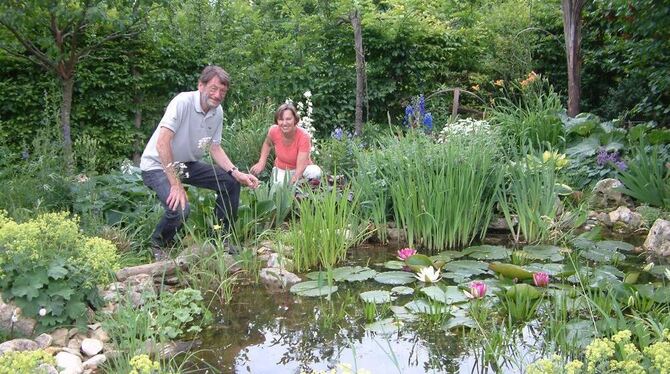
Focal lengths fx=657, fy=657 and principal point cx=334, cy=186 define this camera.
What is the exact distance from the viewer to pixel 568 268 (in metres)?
3.87

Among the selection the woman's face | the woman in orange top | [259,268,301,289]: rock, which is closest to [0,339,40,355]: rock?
[259,268,301,289]: rock

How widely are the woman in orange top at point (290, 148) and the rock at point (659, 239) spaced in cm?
258

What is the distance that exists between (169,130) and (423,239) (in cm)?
192

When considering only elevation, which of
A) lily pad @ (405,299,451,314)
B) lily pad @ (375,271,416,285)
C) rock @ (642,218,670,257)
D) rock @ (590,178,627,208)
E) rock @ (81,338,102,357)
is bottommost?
rock @ (81,338,102,357)

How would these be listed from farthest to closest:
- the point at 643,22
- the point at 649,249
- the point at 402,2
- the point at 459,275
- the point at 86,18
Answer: the point at 402,2 → the point at 643,22 → the point at 86,18 → the point at 649,249 → the point at 459,275

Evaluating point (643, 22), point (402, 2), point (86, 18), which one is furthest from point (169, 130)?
point (402, 2)

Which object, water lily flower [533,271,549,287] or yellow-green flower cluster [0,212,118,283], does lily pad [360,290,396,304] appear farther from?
yellow-green flower cluster [0,212,118,283]

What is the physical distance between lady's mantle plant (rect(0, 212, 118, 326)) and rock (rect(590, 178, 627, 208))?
4.21 meters

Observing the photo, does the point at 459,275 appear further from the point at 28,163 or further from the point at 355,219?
the point at 28,163

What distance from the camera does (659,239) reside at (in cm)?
448

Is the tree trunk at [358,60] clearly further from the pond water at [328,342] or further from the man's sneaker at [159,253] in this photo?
the pond water at [328,342]

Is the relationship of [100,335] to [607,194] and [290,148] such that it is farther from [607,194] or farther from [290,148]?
[607,194]

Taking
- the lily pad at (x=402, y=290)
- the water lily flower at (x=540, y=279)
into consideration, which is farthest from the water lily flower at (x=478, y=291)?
the lily pad at (x=402, y=290)

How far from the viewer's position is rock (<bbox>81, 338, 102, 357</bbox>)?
2904 mm
